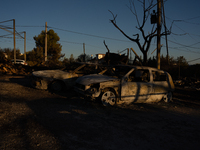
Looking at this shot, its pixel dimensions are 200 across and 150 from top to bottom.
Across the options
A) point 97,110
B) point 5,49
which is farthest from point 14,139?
point 5,49

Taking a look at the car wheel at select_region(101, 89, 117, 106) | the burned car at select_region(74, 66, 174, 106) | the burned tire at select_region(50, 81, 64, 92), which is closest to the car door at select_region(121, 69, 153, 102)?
the burned car at select_region(74, 66, 174, 106)

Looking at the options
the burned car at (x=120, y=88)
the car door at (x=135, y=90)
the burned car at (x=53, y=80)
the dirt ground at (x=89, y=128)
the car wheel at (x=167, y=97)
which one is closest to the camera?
the dirt ground at (x=89, y=128)

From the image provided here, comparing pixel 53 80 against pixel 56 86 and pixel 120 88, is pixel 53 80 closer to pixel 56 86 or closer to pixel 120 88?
pixel 56 86

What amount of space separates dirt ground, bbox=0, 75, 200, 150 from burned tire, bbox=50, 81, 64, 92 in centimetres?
192

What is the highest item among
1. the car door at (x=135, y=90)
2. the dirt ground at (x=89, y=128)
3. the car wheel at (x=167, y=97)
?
the car door at (x=135, y=90)

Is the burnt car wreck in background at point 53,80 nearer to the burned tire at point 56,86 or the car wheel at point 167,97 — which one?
the burned tire at point 56,86

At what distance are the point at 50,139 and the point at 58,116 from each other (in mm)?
1415

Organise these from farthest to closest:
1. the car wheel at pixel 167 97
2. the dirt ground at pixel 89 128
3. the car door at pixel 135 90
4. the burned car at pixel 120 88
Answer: the car wheel at pixel 167 97, the car door at pixel 135 90, the burned car at pixel 120 88, the dirt ground at pixel 89 128

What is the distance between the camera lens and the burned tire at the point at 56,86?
7832 mm

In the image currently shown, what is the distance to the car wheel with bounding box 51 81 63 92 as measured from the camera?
7840mm

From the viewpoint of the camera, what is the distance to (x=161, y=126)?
14.4 ft

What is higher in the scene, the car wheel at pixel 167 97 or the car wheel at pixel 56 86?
the car wheel at pixel 56 86

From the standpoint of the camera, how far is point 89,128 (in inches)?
155

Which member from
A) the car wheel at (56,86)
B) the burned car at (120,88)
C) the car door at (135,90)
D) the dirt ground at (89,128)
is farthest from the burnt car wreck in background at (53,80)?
the car door at (135,90)
